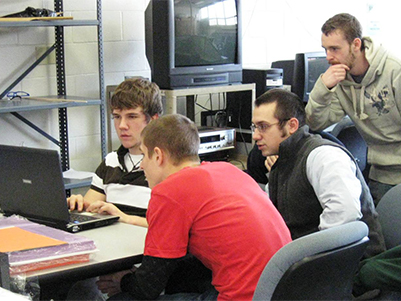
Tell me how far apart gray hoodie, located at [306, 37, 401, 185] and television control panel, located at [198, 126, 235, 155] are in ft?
3.25

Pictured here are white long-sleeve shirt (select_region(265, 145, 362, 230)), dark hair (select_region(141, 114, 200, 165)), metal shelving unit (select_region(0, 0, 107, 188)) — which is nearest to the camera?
dark hair (select_region(141, 114, 200, 165))

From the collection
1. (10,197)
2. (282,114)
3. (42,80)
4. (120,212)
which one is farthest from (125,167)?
(42,80)

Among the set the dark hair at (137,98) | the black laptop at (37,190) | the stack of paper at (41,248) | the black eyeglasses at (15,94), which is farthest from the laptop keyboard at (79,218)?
the black eyeglasses at (15,94)

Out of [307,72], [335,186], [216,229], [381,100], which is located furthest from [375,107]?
[216,229]

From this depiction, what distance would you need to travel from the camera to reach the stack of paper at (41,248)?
61.3 inches

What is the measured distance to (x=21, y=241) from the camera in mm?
Answer: 1688

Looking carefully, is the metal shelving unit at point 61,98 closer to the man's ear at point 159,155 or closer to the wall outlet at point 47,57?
the wall outlet at point 47,57

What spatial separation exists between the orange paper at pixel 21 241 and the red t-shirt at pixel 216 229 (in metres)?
0.29

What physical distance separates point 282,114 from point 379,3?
352 centimetres

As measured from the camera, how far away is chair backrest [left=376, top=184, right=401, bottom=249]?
6.84 ft

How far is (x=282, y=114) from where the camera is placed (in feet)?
7.63

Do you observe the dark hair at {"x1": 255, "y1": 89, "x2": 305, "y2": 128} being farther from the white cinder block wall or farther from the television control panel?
the white cinder block wall

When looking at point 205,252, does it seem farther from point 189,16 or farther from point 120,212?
point 189,16

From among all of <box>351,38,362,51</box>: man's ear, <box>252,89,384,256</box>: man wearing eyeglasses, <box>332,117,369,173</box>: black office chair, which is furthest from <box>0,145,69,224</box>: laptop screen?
<box>332,117,369,173</box>: black office chair
